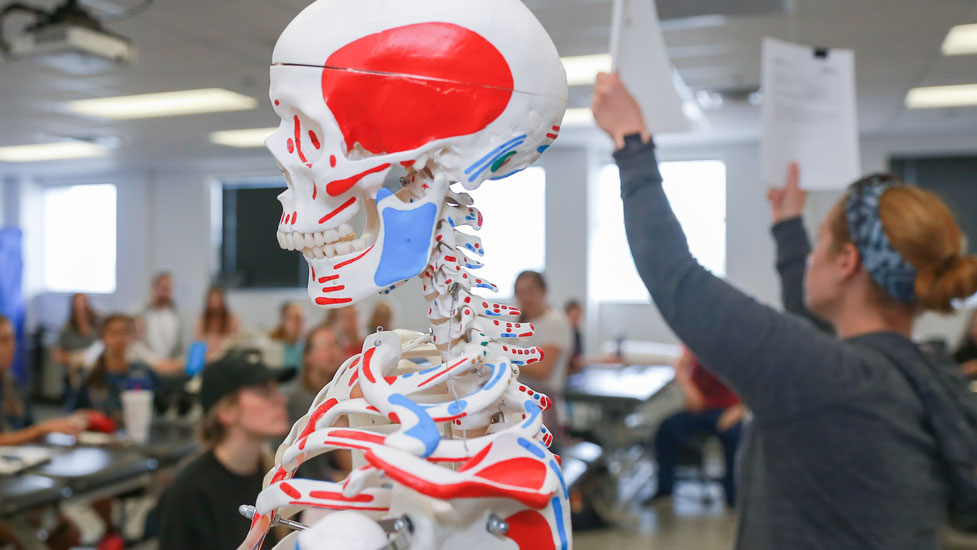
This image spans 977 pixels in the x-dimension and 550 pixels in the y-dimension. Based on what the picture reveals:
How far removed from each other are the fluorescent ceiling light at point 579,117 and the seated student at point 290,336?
243 cm

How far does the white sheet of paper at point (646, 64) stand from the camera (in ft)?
3.32

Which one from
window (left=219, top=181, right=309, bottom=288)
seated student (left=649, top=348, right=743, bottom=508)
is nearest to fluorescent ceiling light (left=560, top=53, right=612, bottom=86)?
seated student (left=649, top=348, right=743, bottom=508)

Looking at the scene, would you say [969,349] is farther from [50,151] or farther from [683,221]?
[50,151]

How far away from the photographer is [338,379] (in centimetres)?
75

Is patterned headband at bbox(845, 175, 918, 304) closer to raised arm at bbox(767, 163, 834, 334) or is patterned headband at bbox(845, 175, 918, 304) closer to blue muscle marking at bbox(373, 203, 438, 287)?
raised arm at bbox(767, 163, 834, 334)

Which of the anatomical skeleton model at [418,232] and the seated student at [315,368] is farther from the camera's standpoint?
the seated student at [315,368]

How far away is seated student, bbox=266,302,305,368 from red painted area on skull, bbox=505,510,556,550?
392cm

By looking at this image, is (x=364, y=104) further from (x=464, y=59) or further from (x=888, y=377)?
(x=888, y=377)

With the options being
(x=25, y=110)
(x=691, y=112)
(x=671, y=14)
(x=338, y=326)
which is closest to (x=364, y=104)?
(x=671, y=14)

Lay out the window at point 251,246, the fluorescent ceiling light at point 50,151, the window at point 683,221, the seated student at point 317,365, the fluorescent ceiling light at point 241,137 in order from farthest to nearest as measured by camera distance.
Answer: the window at point 251,246 → the fluorescent ceiling light at point 50,151 → the window at point 683,221 → the fluorescent ceiling light at point 241,137 → the seated student at point 317,365

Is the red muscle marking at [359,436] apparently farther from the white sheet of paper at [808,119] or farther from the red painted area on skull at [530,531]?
the white sheet of paper at [808,119]

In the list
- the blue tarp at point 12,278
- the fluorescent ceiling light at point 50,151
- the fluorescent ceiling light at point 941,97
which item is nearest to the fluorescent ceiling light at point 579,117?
the fluorescent ceiling light at point 941,97

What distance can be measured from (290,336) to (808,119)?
421 centimetres

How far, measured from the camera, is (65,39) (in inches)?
114
